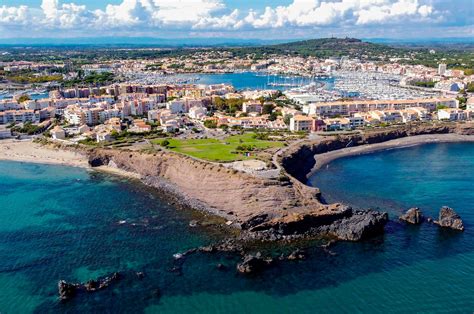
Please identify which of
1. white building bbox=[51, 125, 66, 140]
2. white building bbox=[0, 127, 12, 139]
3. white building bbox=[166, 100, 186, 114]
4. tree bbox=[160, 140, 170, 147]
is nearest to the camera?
tree bbox=[160, 140, 170, 147]

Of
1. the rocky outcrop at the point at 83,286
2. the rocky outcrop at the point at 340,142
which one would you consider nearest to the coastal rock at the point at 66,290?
the rocky outcrop at the point at 83,286

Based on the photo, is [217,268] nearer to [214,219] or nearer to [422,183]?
[214,219]

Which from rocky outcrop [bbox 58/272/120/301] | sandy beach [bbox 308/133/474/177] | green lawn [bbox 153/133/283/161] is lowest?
rocky outcrop [bbox 58/272/120/301]

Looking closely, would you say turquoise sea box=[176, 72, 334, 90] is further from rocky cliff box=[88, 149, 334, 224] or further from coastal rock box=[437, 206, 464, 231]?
coastal rock box=[437, 206, 464, 231]

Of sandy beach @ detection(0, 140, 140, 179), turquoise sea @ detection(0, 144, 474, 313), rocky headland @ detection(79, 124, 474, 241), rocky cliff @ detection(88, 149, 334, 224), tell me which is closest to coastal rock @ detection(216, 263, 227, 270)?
turquoise sea @ detection(0, 144, 474, 313)

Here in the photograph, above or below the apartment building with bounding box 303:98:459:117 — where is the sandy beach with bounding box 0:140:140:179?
below

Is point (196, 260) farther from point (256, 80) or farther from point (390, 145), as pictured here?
point (256, 80)
